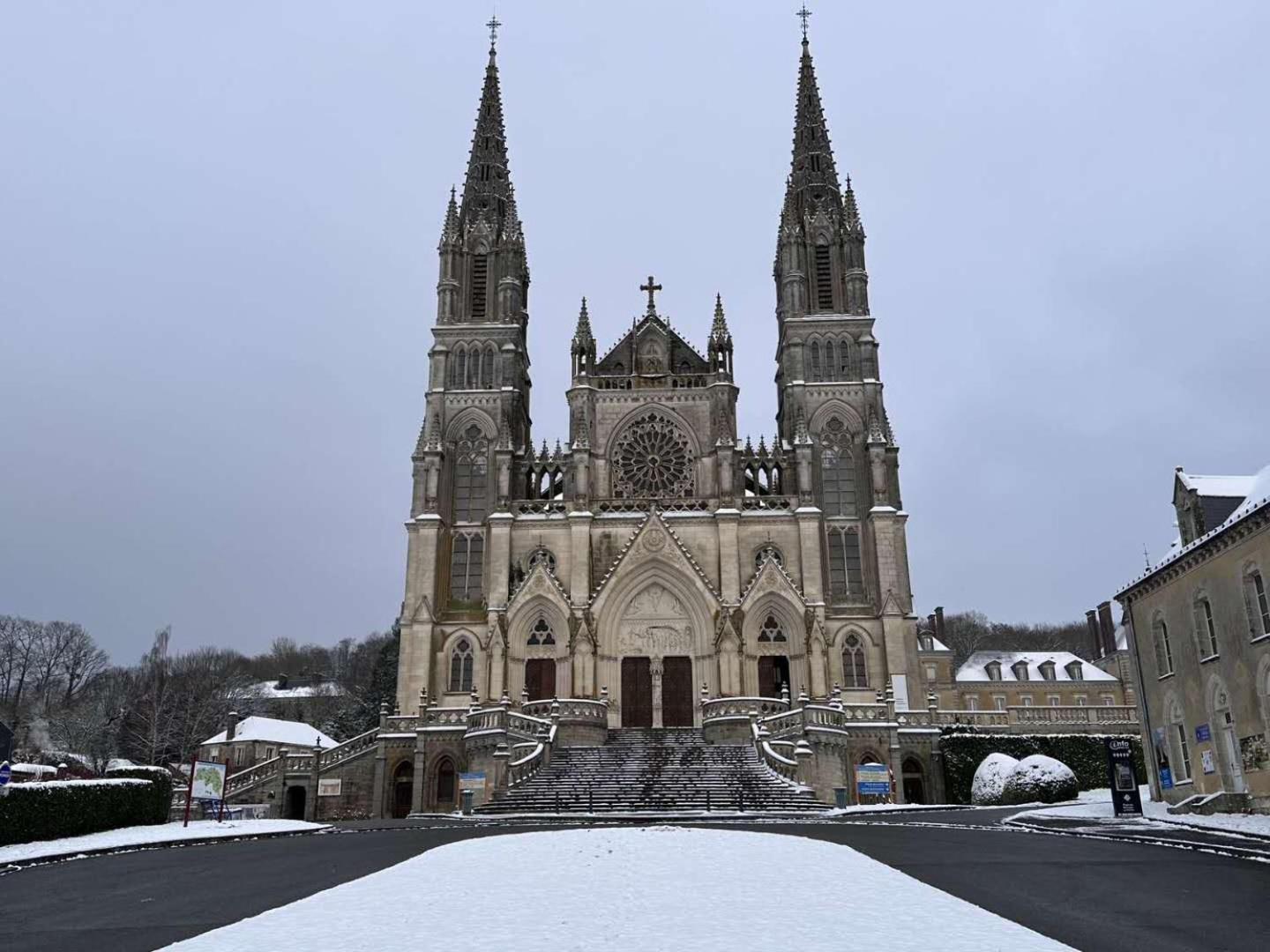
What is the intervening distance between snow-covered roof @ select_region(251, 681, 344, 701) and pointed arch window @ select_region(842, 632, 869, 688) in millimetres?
74360

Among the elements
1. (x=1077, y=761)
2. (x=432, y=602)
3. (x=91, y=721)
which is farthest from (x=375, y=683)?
(x=1077, y=761)

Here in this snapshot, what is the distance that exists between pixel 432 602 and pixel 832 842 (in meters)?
32.4

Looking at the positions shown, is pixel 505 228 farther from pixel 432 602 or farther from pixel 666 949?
pixel 666 949

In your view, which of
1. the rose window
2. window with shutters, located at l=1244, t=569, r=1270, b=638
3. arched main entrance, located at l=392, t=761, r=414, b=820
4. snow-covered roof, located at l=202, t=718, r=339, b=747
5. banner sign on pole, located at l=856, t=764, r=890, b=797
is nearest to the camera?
window with shutters, located at l=1244, t=569, r=1270, b=638

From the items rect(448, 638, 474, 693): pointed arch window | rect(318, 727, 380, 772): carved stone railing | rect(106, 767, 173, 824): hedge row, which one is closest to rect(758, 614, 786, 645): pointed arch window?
rect(448, 638, 474, 693): pointed arch window

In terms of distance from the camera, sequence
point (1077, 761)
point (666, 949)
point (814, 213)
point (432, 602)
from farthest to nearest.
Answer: point (814, 213), point (432, 602), point (1077, 761), point (666, 949)

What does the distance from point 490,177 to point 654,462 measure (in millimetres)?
21240

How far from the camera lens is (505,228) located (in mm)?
55562

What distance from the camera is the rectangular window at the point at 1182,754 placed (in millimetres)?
26938

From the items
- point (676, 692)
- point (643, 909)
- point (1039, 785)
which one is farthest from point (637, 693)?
point (643, 909)

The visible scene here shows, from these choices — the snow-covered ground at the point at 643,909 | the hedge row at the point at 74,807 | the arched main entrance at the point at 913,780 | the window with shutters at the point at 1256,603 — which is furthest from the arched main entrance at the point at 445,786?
the window with shutters at the point at 1256,603

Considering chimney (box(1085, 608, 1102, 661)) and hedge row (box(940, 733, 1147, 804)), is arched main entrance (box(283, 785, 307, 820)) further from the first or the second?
chimney (box(1085, 608, 1102, 661))

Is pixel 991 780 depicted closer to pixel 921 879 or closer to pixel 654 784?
pixel 654 784

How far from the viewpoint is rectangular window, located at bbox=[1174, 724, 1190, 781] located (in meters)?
26.9
